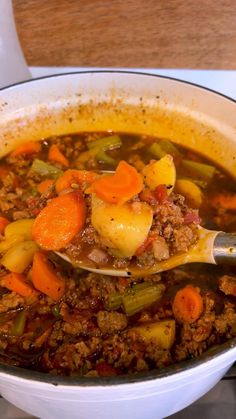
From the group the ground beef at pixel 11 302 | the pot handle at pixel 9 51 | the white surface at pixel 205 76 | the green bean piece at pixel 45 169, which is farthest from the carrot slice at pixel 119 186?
the white surface at pixel 205 76

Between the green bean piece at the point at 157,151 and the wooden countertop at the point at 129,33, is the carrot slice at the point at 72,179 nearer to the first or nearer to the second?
the green bean piece at the point at 157,151

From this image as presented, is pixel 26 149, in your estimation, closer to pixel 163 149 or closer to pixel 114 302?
pixel 163 149

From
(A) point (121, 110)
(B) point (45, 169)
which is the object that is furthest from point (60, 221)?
(A) point (121, 110)

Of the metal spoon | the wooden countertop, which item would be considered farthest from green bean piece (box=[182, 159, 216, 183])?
the wooden countertop

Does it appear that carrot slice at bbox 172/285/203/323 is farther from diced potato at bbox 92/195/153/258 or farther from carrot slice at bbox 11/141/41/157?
carrot slice at bbox 11/141/41/157

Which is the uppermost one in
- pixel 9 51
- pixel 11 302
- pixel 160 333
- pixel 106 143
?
pixel 9 51

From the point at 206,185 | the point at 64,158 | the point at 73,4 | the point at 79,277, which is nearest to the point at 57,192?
the point at 79,277
